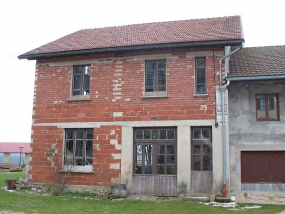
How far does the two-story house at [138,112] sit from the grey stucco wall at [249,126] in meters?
1.18

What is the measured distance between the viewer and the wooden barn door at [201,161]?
12672 mm

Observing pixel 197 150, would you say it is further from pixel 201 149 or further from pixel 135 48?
pixel 135 48

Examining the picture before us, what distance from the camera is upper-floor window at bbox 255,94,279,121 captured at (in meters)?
13.6

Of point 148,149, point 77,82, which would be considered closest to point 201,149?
point 148,149

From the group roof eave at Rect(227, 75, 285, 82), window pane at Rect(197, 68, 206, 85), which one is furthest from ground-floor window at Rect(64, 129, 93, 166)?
roof eave at Rect(227, 75, 285, 82)

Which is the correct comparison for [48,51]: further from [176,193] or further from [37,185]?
[176,193]

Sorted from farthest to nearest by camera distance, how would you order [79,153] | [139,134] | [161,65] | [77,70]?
[77,70], [79,153], [161,65], [139,134]

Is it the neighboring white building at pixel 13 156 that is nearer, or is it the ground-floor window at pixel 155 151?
the ground-floor window at pixel 155 151

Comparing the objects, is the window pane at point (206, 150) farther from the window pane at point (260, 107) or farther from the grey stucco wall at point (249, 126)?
the window pane at point (260, 107)

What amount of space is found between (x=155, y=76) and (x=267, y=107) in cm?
468

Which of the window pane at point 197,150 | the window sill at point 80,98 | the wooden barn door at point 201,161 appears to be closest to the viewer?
the wooden barn door at point 201,161

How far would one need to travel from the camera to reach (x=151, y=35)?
49.4 feet

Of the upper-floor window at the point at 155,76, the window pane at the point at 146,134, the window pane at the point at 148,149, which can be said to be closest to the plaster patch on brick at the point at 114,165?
the window pane at the point at 148,149

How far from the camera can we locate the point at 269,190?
1316cm
